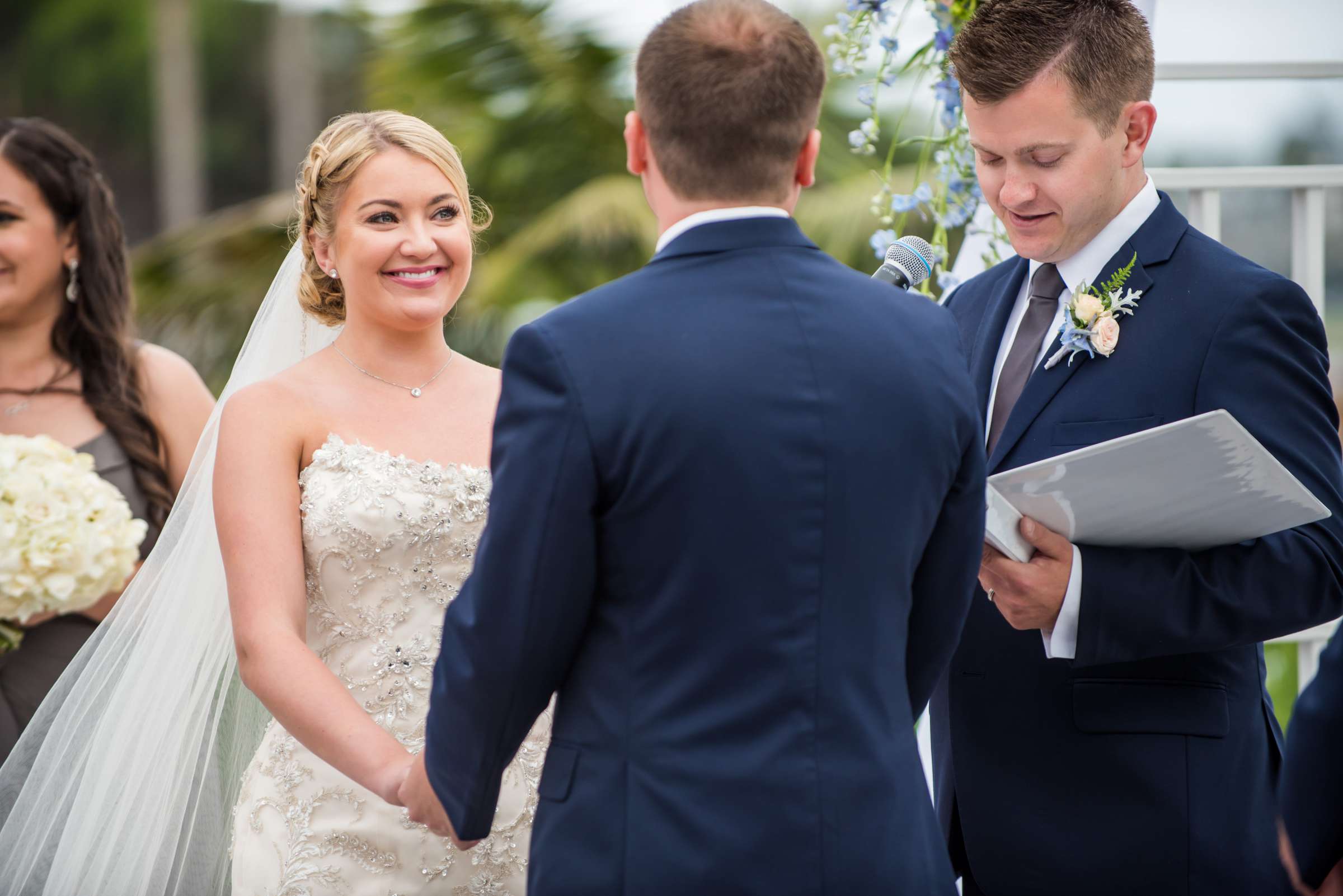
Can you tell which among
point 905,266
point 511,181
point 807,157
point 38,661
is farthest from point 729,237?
point 511,181

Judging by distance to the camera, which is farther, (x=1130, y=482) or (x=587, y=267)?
(x=587, y=267)

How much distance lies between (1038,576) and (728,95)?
1097 mm

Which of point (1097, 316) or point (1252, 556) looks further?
point (1097, 316)

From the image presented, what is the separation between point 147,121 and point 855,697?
78.6 ft

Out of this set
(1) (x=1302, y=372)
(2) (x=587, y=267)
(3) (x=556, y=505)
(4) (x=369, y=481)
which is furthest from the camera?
(2) (x=587, y=267)

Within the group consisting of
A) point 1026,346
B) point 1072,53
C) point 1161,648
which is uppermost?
point 1072,53

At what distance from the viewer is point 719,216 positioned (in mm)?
1810

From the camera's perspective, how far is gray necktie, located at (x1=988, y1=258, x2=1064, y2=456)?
267 centimetres

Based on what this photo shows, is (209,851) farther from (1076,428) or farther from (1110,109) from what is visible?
(1110,109)

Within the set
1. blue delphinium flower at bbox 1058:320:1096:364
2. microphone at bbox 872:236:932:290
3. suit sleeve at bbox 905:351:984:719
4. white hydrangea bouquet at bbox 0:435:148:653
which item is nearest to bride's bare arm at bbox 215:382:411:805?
white hydrangea bouquet at bbox 0:435:148:653

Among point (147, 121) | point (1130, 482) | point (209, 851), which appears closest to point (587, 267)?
point (209, 851)

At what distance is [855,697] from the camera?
1.78 meters

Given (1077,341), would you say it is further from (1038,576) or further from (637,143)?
(637,143)

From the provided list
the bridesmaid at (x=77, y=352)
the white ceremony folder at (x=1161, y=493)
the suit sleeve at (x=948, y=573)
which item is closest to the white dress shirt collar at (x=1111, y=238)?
the white ceremony folder at (x=1161, y=493)
